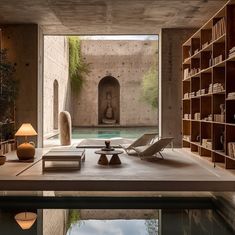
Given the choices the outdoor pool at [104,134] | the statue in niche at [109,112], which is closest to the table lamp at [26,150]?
the outdoor pool at [104,134]

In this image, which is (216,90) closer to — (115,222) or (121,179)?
(121,179)

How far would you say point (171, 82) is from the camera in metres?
Answer: 10.3

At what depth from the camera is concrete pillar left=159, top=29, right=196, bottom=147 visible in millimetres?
10250

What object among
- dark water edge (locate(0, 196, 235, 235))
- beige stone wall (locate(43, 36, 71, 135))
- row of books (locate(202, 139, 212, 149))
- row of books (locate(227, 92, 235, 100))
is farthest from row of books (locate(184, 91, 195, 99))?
beige stone wall (locate(43, 36, 71, 135))

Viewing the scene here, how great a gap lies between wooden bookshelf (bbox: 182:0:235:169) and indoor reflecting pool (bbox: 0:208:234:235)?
67.9 inches

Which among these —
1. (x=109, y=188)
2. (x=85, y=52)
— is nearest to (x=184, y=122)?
(x=109, y=188)

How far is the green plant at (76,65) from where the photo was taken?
830 inches

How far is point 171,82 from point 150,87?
37.4 feet

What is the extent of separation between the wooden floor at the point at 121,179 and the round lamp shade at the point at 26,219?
0.57 metres

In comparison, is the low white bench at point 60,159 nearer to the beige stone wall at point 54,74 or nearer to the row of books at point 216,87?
the row of books at point 216,87

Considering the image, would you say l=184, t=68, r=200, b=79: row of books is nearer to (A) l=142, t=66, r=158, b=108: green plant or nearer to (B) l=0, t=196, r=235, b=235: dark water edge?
(B) l=0, t=196, r=235, b=235: dark water edge

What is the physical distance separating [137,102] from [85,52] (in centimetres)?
437

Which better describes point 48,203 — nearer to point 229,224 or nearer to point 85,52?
point 229,224

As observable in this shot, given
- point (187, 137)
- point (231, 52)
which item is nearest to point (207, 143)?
point (187, 137)
